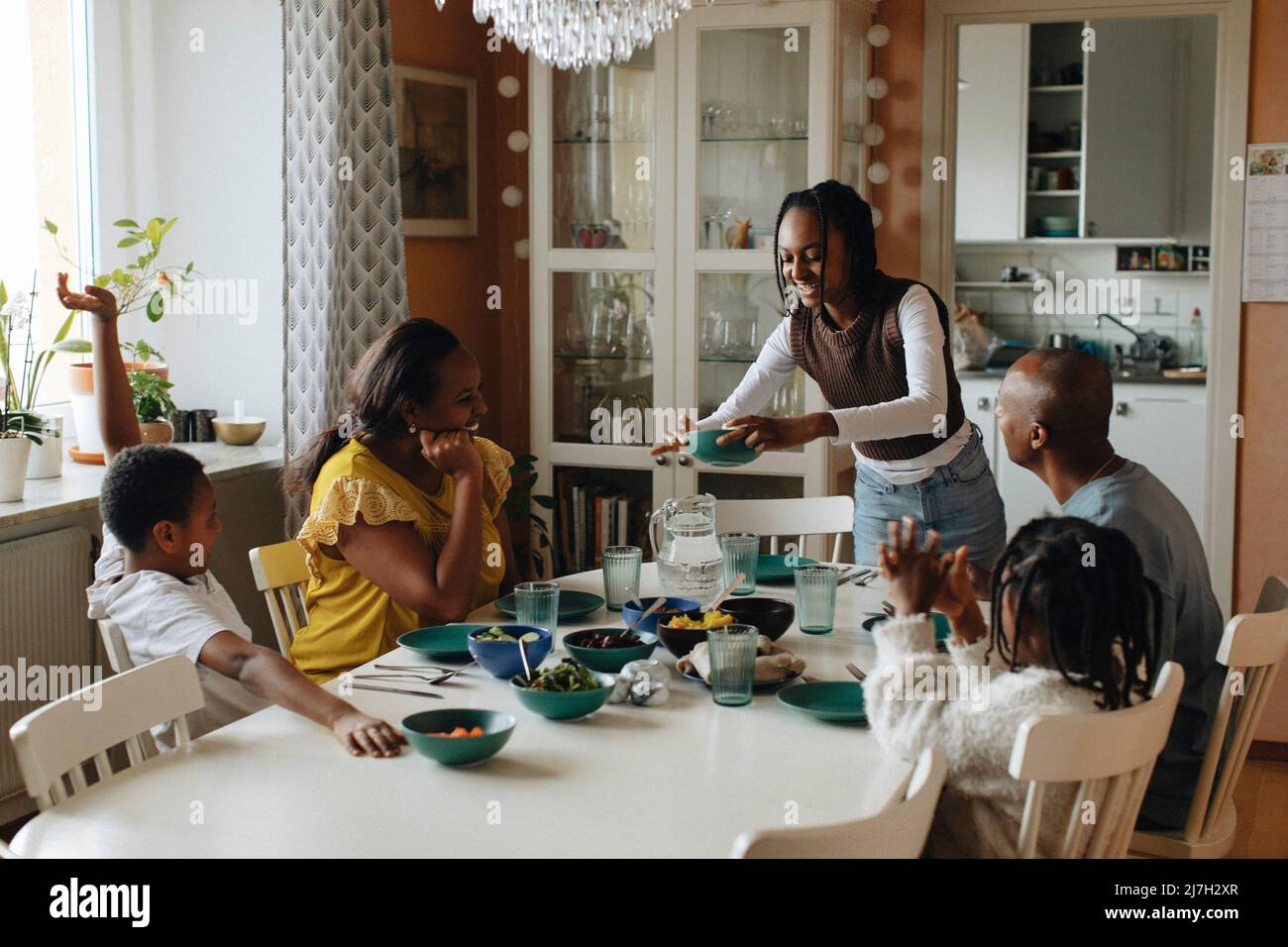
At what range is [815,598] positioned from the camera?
7.52 feet

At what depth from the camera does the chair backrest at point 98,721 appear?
1535 mm

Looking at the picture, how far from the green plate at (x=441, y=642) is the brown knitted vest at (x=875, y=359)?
1.11 metres

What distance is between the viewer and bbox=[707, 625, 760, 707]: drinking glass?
1.88m

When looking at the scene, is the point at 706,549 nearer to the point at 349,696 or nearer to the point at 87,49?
the point at 349,696

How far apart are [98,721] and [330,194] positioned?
199 cm

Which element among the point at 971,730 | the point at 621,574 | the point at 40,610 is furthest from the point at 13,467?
the point at 971,730

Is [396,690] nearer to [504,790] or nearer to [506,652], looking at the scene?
[506,652]

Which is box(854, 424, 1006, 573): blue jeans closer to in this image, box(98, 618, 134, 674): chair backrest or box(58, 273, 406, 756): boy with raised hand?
box(58, 273, 406, 756): boy with raised hand
